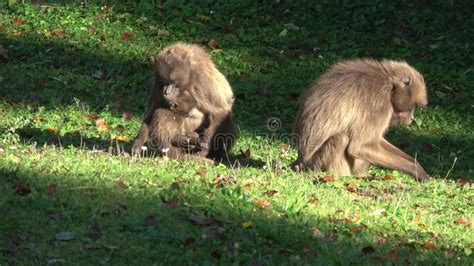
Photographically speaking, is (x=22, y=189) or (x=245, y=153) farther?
(x=245, y=153)

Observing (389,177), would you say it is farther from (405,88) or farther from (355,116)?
(405,88)

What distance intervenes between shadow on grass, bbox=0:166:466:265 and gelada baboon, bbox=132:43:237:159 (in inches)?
137

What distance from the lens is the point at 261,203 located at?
862cm

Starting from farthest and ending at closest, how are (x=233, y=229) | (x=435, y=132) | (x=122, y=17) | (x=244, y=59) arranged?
(x=122, y=17), (x=244, y=59), (x=435, y=132), (x=233, y=229)

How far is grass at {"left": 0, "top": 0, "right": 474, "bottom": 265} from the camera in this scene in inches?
304

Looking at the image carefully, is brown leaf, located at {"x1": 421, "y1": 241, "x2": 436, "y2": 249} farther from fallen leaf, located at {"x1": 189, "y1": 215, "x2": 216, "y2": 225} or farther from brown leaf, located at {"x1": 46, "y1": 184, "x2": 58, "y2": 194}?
brown leaf, located at {"x1": 46, "y1": 184, "x2": 58, "y2": 194}

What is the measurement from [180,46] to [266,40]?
5867mm

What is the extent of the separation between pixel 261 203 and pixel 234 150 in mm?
4834

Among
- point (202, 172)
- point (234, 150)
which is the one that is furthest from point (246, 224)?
point (234, 150)

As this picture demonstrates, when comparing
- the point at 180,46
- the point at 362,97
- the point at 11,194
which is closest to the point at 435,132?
the point at 362,97

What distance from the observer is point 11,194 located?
321 inches

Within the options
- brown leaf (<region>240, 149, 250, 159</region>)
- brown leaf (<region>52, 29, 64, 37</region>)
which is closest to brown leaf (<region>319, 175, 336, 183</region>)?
brown leaf (<region>240, 149, 250, 159</region>)

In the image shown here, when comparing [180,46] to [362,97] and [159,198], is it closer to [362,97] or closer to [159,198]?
[362,97]

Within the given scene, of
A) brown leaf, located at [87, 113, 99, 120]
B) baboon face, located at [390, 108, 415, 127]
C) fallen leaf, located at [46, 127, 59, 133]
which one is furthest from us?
brown leaf, located at [87, 113, 99, 120]
